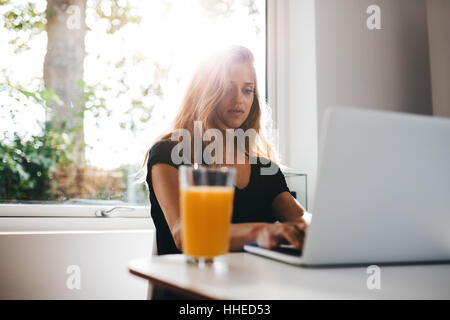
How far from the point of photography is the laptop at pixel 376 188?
54cm

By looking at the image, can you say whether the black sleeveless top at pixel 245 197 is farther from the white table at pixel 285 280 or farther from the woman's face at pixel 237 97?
the white table at pixel 285 280

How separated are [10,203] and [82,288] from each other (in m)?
0.46

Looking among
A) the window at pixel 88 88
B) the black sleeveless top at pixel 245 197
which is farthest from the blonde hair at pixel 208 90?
the window at pixel 88 88

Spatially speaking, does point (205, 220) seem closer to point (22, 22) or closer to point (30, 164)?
point (30, 164)

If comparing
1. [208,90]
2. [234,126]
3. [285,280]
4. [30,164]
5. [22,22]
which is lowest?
[285,280]

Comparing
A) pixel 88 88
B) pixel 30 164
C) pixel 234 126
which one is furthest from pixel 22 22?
pixel 234 126

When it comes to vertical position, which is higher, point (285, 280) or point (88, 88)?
point (88, 88)

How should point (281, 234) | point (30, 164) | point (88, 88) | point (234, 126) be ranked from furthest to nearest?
point (88, 88) < point (30, 164) < point (234, 126) < point (281, 234)

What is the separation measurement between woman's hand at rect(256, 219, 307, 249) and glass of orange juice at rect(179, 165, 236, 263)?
5.1 inches

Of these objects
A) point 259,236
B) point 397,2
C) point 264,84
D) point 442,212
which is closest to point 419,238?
point 442,212

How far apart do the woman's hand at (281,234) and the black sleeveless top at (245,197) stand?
A: 1.41 ft

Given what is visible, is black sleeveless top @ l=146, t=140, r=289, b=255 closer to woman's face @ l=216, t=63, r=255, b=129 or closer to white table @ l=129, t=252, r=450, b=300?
woman's face @ l=216, t=63, r=255, b=129

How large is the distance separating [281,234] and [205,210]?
0.17 m

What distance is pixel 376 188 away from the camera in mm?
570
